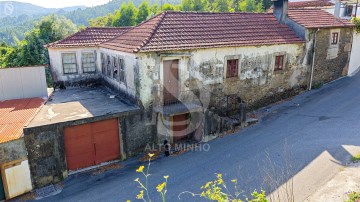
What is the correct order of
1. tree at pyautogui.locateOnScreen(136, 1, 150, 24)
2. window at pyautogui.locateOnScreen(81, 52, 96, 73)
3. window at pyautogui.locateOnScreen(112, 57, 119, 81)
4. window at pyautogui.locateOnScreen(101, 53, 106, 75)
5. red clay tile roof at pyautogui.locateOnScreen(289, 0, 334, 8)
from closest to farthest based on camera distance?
window at pyautogui.locateOnScreen(112, 57, 119, 81) → window at pyautogui.locateOnScreen(101, 53, 106, 75) → window at pyautogui.locateOnScreen(81, 52, 96, 73) → red clay tile roof at pyautogui.locateOnScreen(289, 0, 334, 8) → tree at pyautogui.locateOnScreen(136, 1, 150, 24)

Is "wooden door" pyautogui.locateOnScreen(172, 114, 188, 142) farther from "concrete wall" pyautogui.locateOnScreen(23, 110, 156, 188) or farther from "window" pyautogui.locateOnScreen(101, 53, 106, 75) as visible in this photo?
"window" pyautogui.locateOnScreen(101, 53, 106, 75)

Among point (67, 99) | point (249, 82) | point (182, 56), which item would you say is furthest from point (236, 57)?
point (67, 99)

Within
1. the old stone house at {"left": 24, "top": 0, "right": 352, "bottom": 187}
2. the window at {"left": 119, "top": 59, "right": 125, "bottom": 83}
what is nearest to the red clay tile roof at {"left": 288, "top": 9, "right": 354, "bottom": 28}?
the old stone house at {"left": 24, "top": 0, "right": 352, "bottom": 187}

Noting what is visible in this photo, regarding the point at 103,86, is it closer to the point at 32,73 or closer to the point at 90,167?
the point at 32,73

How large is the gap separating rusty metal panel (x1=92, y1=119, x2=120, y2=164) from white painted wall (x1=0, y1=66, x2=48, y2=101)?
5.85m

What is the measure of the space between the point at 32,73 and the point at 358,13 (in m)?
30.8

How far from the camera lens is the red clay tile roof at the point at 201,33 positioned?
1572cm

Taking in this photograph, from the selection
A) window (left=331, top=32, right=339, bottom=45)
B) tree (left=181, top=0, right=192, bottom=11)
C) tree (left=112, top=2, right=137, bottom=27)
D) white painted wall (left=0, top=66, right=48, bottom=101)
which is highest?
tree (left=181, top=0, right=192, bottom=11)

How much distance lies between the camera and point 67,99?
56.0 ft

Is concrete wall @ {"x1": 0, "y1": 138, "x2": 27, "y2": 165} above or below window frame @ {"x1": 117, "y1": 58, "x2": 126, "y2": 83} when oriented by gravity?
below

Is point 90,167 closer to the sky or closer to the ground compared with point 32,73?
closer to the ground

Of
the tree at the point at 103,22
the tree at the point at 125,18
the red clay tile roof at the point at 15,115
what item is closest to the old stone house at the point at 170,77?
the red clay tile roof at the point at 15,115

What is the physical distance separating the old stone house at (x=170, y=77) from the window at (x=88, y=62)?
69 millimetres

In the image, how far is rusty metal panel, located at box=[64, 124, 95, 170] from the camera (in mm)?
13461
